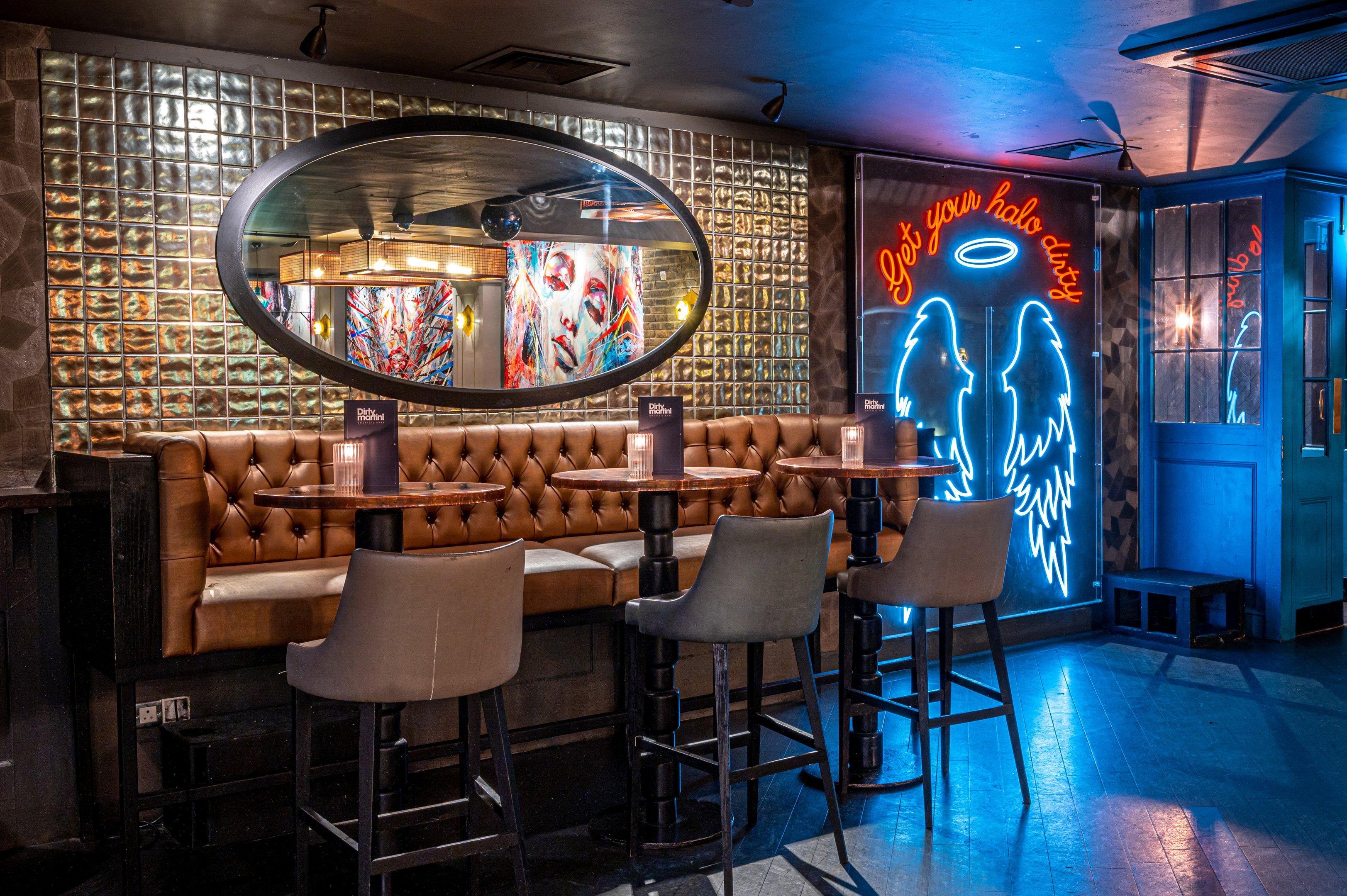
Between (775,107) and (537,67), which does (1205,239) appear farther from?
(537,67)

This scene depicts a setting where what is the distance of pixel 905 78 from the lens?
4668mm

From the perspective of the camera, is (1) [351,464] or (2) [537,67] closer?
(1) [351,464]

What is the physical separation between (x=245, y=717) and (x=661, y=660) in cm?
137

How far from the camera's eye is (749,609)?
3.23 m

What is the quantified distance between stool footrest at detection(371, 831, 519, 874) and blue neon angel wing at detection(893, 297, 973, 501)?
3850 millimetres

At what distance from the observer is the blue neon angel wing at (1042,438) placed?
664 centimetres

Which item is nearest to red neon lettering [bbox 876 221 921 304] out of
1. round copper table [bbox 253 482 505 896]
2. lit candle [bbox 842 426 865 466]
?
lit candle [bbox 842 426 865 466]

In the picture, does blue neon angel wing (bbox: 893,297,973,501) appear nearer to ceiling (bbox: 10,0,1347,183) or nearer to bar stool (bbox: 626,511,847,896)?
ceiling (bbox: 10,0,1347,183)

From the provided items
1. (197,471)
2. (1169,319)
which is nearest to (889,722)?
(197,471)

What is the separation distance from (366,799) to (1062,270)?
544cm

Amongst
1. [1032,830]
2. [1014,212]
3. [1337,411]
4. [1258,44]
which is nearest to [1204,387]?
[1337,411]

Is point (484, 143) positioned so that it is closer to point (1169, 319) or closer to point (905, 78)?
point (905, 78)

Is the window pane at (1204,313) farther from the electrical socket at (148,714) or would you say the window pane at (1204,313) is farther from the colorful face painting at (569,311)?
the electrical socket at (148,714)

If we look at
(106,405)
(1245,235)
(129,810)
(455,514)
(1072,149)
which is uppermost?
(1072,149)
